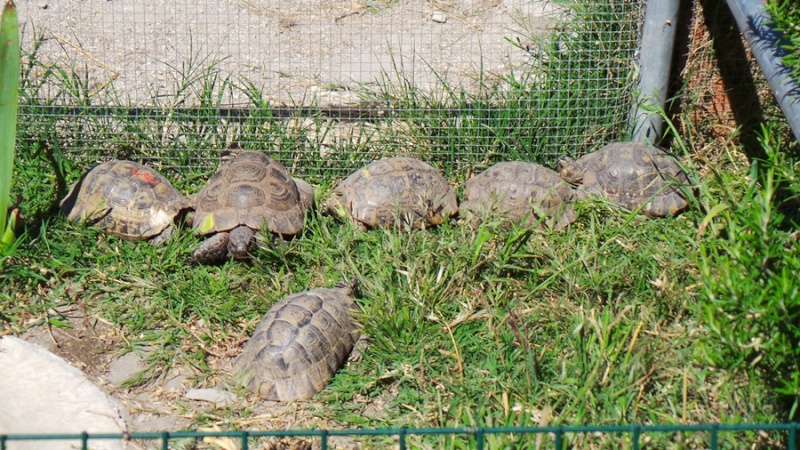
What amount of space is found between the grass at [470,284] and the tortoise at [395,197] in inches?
4.4

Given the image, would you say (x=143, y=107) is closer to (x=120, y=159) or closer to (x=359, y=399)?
(x=120, y=159)

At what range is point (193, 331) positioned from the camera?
4.73 metres

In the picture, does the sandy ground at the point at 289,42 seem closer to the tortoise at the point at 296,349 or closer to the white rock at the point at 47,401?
the tortoise at the point at 296,349

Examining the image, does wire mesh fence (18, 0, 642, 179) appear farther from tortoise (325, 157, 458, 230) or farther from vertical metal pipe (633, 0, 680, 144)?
tortoise (325, 157, 458, 230)

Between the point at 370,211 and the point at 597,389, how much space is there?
77.9 inches

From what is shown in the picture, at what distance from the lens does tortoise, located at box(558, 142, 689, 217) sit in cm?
560

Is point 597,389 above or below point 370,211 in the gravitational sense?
below

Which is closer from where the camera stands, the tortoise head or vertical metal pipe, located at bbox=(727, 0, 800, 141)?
vertical metal pipe, located at bbox=(727, 0, 800, 141)

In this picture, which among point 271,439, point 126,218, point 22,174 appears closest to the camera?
point 271,439

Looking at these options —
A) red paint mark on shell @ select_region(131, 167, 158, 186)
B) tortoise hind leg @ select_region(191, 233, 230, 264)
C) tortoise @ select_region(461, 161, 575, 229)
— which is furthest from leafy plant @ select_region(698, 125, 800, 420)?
red paint mark on shell @ select_region(131, 167, 158, 186)

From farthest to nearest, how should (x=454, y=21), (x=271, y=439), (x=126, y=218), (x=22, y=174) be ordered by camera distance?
(x=454, y=21), (x=22, y=174), (x=126, y=218), (x=271, y=439)

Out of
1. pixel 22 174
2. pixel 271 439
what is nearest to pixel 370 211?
pixel 271 439

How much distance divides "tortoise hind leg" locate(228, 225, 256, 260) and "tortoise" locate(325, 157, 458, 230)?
60 cm

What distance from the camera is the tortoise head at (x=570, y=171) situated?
577 cm
